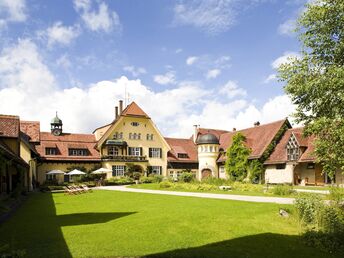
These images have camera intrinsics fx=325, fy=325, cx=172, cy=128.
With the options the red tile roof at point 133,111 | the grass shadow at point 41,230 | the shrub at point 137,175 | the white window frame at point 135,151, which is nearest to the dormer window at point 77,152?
the white window frame at point 135,151

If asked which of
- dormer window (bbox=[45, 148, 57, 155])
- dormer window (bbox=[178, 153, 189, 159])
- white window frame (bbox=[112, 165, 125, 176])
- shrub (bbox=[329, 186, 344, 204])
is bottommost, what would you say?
white window frame (bbox=[112, 165, 125, 176])

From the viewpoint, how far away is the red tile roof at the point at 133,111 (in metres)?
47.8

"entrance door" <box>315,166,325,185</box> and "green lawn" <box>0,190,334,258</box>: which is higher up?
"green lawn" <box>0,190,334,258</box>

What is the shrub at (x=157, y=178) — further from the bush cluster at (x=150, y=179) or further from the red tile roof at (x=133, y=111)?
the red tile roof at (x=133, y=111)

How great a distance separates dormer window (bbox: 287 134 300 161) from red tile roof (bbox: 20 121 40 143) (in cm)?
2865

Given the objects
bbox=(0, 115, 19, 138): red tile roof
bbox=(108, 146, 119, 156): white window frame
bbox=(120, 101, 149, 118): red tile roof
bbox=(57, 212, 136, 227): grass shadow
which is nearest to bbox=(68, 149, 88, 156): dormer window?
bbox=(108, 146, 119, 156): white window frame

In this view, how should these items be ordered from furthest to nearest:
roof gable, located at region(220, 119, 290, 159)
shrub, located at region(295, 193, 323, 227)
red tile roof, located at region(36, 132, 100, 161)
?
red tile roof, located at region(36, 132, 100, 161) → roof gable, located at region(220, 119, 290, 159) → shrub, located at region(295, 193, 323, 227)

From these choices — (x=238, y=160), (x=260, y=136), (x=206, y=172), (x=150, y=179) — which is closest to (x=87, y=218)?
(x=238, y=160)

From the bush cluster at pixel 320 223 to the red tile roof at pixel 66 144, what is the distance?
119ft

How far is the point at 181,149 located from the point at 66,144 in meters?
17.4

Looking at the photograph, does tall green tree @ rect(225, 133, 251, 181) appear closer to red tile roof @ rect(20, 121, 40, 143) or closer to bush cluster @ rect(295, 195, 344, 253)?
red tile roof @ rect(20, 121, 40, 143)

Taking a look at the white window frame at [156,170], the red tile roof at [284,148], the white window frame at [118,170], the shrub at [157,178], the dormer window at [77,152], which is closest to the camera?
the red tile roof at [284,148]

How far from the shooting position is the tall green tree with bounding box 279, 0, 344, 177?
567 inches

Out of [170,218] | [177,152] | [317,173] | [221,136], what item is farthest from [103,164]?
[170,218]
